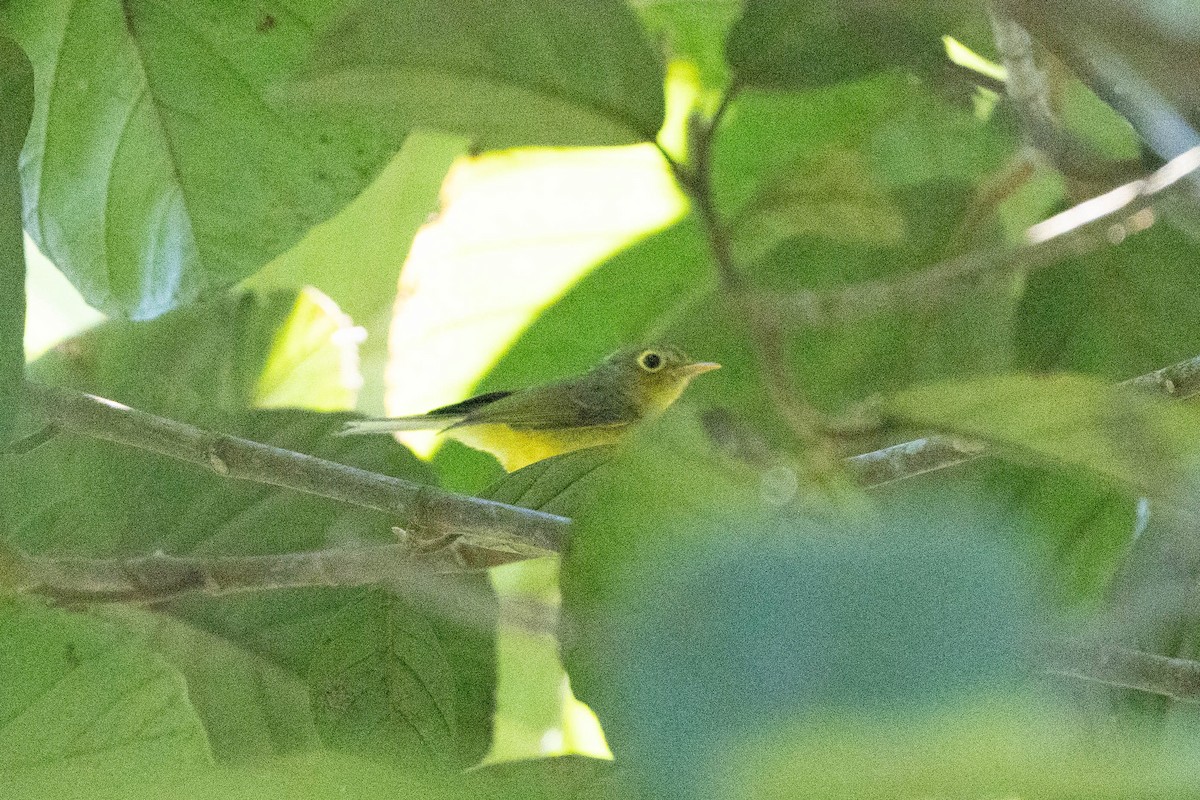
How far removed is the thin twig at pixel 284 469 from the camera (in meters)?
0.46

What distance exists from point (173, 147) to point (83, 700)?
0.24m

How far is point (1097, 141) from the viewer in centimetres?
68

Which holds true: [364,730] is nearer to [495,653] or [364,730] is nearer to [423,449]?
[495,653]

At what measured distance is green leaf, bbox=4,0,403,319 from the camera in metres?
0.51

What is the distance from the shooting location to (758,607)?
0.92 feet

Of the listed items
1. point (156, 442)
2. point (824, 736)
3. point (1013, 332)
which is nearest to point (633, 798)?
point (824, 736)

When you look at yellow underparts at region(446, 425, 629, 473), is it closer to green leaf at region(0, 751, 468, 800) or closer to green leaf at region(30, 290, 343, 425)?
green leaf at region(30, 290, 343, 425)

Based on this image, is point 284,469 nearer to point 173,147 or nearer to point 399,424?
point 173,147

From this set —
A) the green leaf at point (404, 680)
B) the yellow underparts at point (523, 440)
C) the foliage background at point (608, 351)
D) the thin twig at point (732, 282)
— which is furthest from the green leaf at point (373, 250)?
the thin twig at point (732, 282)

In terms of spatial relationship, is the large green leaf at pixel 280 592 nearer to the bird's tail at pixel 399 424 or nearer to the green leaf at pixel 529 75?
the bird's tail at pixel 399 424

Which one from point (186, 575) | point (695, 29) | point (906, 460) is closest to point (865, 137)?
point (695, 29)

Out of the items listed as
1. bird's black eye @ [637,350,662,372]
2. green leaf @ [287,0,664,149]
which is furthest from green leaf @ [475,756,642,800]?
bird's black eye @ [637,350,662,372]

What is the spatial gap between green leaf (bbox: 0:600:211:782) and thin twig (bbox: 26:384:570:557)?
0.24 feet

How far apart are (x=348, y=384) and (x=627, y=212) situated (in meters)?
0.21
